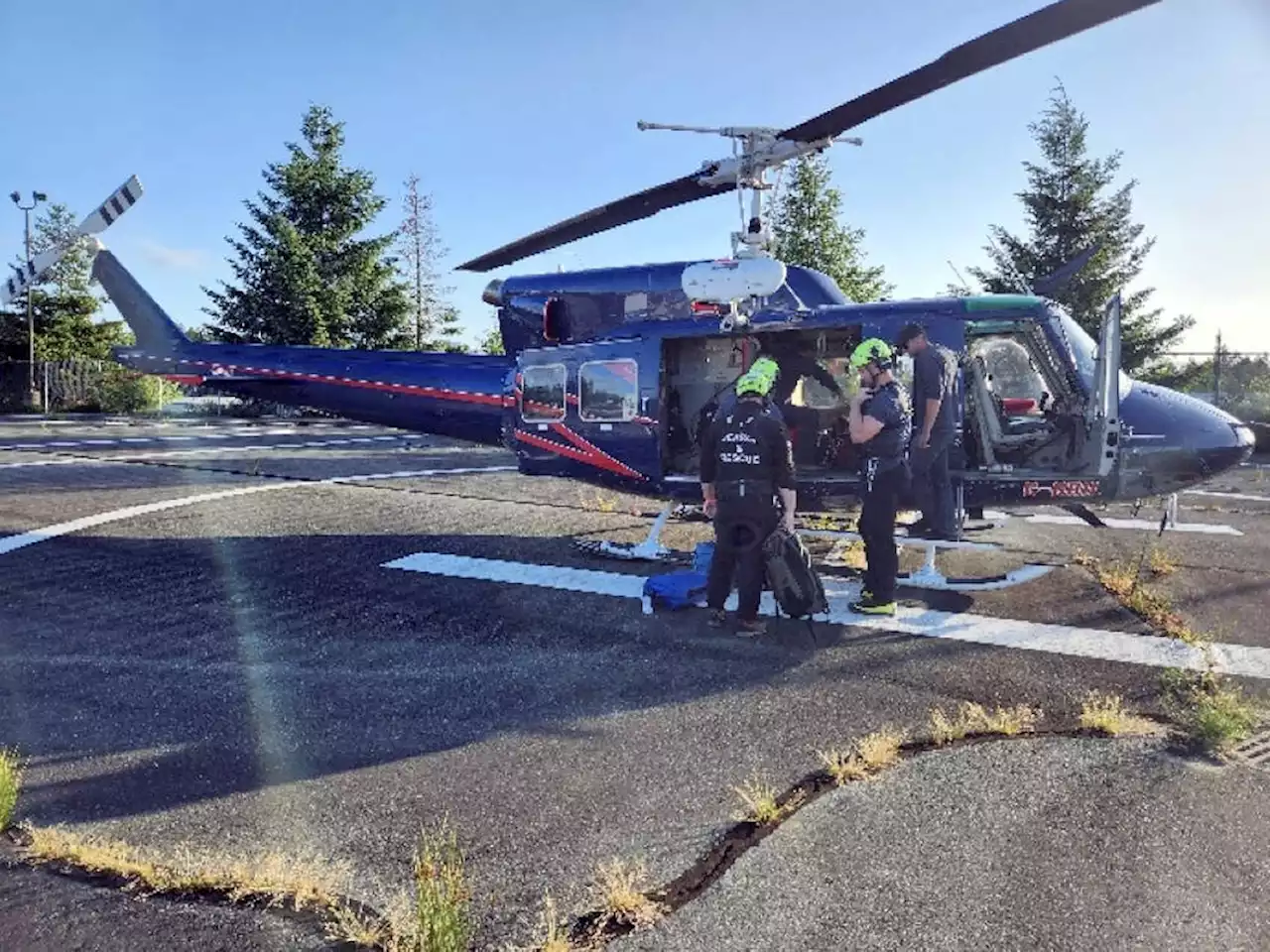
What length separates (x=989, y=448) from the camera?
788 centimetres

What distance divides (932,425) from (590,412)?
10.8ft

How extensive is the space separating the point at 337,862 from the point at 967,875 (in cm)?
220

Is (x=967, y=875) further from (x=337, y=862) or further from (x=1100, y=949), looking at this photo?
(x=337, y=862)

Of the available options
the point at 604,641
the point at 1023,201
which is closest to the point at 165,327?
the point at 604,641

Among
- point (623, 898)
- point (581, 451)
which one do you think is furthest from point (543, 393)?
point (623, 898)

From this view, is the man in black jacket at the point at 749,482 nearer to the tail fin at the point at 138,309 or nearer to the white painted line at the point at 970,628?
the white painted line at the point at 970,628

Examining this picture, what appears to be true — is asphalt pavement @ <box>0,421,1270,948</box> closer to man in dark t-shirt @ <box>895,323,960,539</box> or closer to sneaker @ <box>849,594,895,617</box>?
sneaker @ <box>849,594,895,617</box>

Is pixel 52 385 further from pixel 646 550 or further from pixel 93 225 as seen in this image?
pixel 646 550

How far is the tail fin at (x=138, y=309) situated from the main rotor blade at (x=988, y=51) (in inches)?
358

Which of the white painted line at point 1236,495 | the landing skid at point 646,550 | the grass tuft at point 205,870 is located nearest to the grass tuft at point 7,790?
the grass tuft at point 205,870

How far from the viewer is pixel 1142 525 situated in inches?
457

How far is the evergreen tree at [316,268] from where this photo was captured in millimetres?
37344

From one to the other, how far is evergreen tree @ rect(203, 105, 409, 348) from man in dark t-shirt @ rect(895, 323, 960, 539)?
3392 centimetres

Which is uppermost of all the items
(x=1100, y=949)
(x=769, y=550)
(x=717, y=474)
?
(x=717, y=474)
